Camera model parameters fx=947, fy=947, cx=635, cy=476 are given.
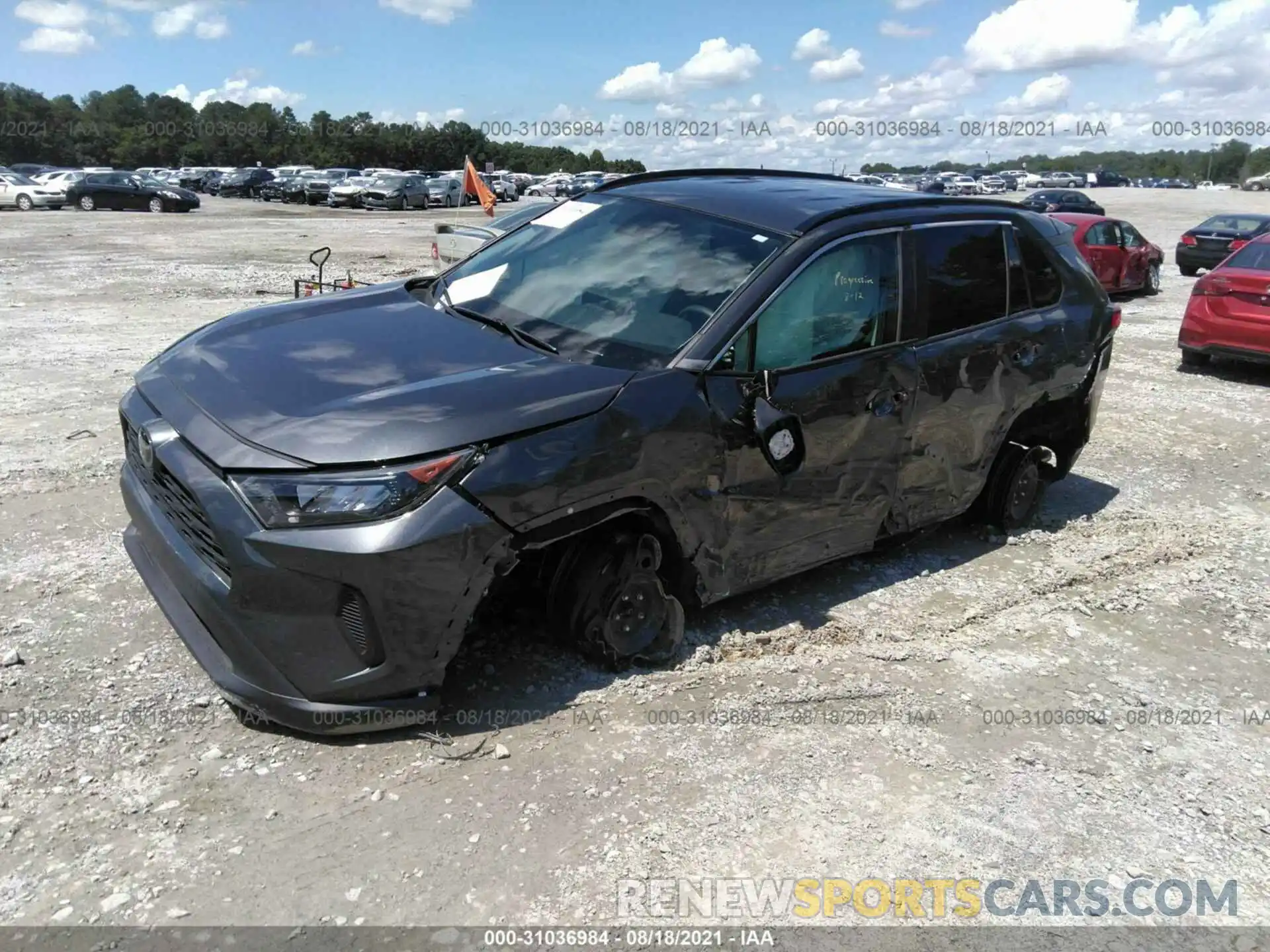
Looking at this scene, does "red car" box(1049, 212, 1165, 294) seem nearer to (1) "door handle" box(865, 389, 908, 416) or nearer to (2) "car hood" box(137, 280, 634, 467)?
(1) "door handle" box(865, 389, 908, 416)

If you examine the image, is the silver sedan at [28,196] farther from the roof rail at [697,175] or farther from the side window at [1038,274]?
the side window at [1038,274]

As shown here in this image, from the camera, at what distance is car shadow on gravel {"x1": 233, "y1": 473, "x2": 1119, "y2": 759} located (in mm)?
3381

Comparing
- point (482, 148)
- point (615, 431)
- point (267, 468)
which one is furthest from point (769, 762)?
point (482, 148)

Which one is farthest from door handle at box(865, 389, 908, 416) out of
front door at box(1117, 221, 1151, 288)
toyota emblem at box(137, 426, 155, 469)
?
front door at box(1117, 221, 1151, 288)

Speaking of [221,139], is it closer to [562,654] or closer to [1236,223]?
[1236,223]

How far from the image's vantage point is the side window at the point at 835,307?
3863 mm

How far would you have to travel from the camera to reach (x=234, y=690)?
3.05 metres

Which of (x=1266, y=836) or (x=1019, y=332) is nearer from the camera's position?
(x=1266, y=836)

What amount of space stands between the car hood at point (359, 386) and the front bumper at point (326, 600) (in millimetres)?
195

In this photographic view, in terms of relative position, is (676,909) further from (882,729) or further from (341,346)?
(341,346)

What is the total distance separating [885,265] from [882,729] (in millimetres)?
2079

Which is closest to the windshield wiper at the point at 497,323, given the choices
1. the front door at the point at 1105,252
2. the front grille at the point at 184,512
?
the front grille at the point at 184,512

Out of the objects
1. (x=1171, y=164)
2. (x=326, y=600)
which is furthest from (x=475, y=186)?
(x=1171, y=164)

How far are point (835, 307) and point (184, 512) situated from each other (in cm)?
271
